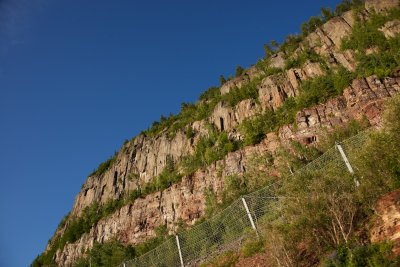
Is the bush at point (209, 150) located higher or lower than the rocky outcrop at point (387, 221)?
higher

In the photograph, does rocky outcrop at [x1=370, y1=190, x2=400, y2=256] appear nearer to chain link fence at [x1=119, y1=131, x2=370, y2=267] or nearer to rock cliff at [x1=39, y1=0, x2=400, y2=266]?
chain link fence at [x1=119, y1=131, x2=370, y2=267]

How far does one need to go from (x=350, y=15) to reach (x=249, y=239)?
2164 inches

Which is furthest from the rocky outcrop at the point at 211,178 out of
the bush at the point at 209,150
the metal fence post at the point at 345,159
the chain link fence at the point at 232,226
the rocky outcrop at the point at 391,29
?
the metal fence post at the point at 345,159

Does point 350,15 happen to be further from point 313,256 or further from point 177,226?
point 313,256

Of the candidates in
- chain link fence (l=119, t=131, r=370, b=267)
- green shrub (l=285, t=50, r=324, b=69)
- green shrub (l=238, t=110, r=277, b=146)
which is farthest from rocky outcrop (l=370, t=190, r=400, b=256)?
green shrub (l=285, t=50, r=324, b=69)

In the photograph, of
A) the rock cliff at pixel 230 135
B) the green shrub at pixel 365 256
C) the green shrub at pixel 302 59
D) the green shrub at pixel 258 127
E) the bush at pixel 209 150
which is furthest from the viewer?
the green shrub at pixel 302 59

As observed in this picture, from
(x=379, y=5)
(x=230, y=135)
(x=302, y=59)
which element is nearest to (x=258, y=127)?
(x=230, y=135)

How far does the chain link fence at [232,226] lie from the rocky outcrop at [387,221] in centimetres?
252

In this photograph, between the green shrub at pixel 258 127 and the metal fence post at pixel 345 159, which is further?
the green shrub at pixel 258 127

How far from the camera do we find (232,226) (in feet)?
59.0

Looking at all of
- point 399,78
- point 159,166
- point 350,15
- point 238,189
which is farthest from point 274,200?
point 350,15

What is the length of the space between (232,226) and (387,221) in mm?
8242

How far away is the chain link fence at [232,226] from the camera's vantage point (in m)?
15.7

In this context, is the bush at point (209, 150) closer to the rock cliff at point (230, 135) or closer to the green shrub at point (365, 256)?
the rock cliff at point (230, 135)
